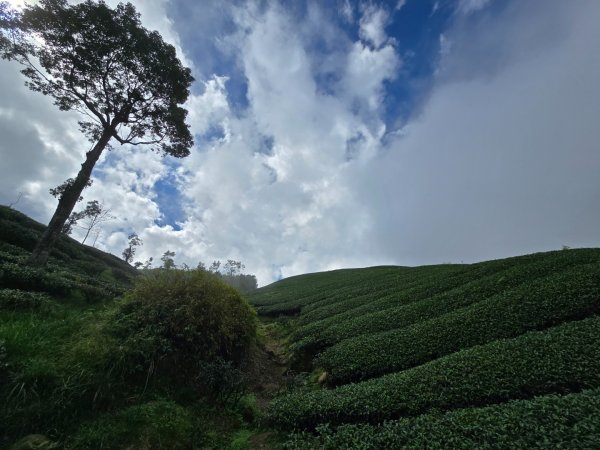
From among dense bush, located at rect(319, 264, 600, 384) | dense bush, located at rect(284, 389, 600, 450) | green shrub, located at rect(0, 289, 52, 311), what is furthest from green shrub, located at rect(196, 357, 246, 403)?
green shrub, located at rect(0, 289, 52, 311)

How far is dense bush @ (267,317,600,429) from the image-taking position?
21.5ft

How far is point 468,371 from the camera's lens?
24.5 feet

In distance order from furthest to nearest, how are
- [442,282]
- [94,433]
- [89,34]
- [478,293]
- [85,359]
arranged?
[442,282] < [89,34] < [478,293] < [85,359] < [94,433]

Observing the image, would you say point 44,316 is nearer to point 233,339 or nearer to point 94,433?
point 94,433

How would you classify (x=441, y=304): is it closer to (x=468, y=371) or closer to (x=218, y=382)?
(x=468, y=371)

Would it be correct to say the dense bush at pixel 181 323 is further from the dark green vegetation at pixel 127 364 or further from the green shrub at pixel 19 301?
the green shrub at pixel 19 301

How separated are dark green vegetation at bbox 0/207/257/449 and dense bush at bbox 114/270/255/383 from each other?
3cm

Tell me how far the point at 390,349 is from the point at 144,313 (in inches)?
324

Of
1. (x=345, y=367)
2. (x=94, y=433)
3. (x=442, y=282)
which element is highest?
(x=442, y=282)

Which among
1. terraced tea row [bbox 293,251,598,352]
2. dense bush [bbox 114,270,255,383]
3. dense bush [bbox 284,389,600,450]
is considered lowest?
dense bush [bbox 284,389,600,450]

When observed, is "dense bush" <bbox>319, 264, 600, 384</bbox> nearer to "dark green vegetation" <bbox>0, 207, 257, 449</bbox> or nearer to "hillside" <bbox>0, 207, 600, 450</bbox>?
"hillside" <bbox>0, 207, 600, 450</bbox>

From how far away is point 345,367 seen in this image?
1032 centimetres

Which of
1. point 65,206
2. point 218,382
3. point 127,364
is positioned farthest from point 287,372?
point 65,206

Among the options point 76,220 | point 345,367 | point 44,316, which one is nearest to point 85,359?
point 44,316
